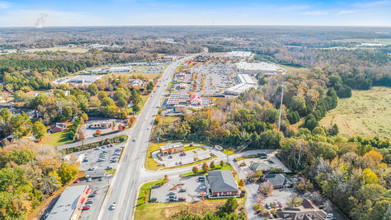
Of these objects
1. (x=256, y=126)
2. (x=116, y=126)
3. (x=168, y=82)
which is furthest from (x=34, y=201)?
(x=168, y=82)

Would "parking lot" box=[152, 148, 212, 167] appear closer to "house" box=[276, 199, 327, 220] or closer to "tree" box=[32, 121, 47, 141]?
"house" box=[276, 199, 327, 220]

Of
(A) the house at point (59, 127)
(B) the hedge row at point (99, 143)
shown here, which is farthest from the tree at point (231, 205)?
(A) the house at point (59, 127)

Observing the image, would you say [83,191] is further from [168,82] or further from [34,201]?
[168,82]

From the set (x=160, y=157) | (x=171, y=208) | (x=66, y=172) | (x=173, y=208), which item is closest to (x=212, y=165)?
(x=160, y=157)

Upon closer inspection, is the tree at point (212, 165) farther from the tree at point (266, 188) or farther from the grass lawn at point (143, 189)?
the tree at point (266, 188)

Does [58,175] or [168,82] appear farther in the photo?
[168,82]

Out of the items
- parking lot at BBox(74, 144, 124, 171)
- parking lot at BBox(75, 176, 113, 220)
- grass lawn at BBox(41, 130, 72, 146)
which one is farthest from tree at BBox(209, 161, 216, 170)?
grass lawn at BBox(41, 130, 72, 146)

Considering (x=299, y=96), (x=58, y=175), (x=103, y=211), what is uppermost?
(x=299, y=96)
